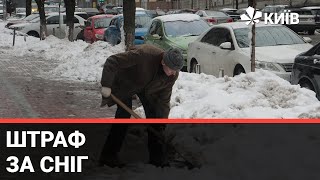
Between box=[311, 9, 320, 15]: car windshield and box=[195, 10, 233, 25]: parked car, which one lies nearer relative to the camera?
box=[311, 9, 320, 15]: car windshield

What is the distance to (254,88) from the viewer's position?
328 inches

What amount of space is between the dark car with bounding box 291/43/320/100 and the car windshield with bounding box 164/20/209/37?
5448 mm

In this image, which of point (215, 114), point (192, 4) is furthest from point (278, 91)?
point (192, 4)

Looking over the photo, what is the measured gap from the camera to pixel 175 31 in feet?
47.3

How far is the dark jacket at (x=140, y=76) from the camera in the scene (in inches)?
208

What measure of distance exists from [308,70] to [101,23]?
1535 cm

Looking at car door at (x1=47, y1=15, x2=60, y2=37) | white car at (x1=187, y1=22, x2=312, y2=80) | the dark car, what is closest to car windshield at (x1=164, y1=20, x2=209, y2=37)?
white car at (x1=187, y1=22, x2=312, y2=80)

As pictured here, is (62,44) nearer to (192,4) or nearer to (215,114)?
(215,114)

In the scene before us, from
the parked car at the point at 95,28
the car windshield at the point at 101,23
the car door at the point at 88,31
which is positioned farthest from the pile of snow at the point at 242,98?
the car windshield at the point at 101,23

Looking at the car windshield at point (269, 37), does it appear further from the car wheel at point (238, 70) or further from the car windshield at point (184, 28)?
the car windshield at point (184, 28)

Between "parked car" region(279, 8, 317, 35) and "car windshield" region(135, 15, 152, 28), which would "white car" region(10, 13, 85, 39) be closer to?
"car windshield" region(135, 15, 152, 28)

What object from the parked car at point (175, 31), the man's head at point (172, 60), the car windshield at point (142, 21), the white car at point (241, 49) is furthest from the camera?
the car windshield at point (142, 21)

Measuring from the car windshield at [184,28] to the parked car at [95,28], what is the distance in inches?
303

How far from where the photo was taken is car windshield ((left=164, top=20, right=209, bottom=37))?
14.4 m
